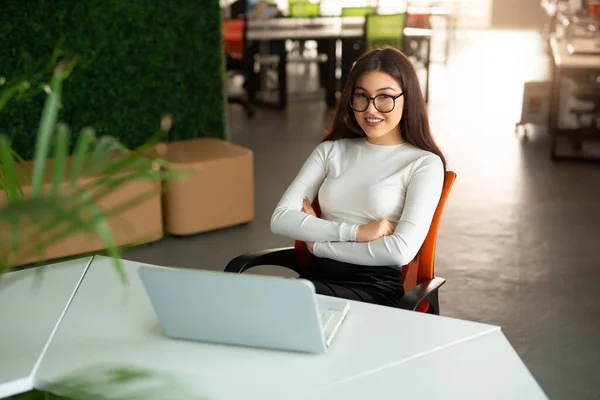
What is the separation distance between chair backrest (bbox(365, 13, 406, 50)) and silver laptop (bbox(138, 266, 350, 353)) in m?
6.49

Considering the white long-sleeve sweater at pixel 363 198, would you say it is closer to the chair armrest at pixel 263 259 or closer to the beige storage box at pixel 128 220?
the chair armrest at pixel 263 259

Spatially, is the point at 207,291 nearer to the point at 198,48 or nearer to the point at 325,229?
the point at 325,229

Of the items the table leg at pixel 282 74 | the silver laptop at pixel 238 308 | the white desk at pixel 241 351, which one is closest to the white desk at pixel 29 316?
the white desk at pixel 241 351

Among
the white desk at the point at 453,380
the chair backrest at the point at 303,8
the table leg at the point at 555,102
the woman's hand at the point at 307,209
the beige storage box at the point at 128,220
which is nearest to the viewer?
the white desk at the point at 453,380

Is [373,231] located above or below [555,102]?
above

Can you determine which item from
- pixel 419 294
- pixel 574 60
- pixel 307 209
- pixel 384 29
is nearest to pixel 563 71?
pixel 574 60

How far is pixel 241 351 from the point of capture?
5.54 ft

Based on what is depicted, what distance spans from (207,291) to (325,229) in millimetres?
879

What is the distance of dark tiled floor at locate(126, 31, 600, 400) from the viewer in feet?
11.0

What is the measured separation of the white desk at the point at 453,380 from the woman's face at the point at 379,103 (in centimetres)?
90

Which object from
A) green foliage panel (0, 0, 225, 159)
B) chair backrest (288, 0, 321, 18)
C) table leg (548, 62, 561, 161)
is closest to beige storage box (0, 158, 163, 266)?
green foliage panel (0, 0, 225, 159)

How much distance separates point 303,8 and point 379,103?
322 inches

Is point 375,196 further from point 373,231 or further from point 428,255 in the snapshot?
point 428,255

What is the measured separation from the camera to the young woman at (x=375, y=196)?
2342 millimetres
